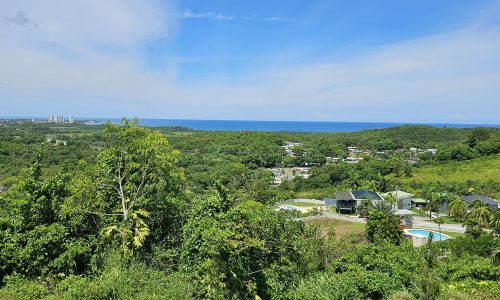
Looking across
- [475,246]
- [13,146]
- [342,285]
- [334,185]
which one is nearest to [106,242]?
[342,285]

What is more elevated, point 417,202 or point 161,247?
point 161,247

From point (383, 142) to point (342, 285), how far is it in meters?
76.4

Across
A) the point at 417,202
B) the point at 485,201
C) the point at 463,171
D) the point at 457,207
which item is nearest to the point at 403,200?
the point at 417,202

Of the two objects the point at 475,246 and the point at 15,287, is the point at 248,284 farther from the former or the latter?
the point at 475,246

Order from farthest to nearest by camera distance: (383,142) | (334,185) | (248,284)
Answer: (383,142) < (334,185) < (248,284)

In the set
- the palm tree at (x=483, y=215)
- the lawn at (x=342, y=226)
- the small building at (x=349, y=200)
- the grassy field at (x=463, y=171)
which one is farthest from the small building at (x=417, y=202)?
the lawn at (x=342, y=226)

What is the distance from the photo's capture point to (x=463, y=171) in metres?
41.8

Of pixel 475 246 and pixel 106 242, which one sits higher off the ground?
pixel 106 242

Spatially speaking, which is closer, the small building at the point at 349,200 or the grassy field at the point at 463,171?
the small building at the point at 349,200

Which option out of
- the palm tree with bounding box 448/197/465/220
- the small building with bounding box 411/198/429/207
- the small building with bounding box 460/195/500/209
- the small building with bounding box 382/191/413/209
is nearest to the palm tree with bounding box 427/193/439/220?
the palm tree with bounding box 448/197/465/220

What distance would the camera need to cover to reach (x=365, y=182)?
39000 millimetres

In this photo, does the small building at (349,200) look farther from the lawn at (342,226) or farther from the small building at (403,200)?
the lawn at (342,226)

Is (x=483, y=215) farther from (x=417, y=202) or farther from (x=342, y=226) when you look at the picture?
(x=342, y=226)

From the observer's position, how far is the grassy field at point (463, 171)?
39.0m
